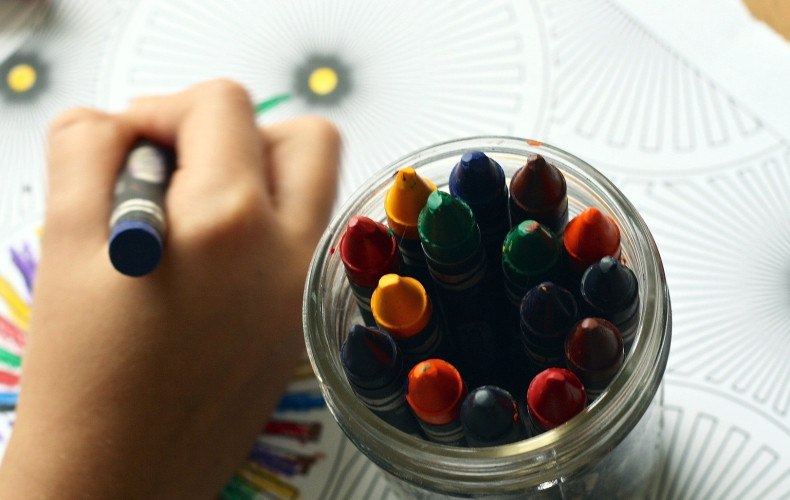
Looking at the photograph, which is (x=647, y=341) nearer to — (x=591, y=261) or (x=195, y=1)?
Answer: (x=591, y=261)

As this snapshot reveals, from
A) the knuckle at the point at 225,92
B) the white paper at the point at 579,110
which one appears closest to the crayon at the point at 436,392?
the white paper at the point at 579,110

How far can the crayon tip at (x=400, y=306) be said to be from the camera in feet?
0.97

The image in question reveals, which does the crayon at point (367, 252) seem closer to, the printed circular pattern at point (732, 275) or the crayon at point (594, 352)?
the crayon at point (594, 352)

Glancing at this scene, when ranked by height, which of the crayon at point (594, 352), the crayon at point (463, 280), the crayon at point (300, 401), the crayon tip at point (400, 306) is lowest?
the crayon at point (594, 352)

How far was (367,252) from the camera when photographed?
0.31 m

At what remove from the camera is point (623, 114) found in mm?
487

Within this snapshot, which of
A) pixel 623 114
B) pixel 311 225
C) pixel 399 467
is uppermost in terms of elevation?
pixel 623 114

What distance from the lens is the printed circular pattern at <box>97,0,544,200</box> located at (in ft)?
1.67

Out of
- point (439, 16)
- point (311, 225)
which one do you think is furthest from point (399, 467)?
point (439, 16)

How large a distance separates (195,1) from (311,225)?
0.77 ft

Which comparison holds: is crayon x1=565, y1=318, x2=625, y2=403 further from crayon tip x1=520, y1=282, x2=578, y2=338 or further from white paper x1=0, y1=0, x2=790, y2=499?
white paper x1=0, y1=0, x2=790, y2=499

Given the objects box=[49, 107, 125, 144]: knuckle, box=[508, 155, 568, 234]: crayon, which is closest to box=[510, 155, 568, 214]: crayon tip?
box=[508, 155, 568, 234]: crayon

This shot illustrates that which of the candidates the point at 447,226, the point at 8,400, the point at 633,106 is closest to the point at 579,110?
the point at 633,106

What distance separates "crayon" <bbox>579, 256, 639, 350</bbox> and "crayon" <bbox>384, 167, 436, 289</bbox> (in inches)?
2.7
